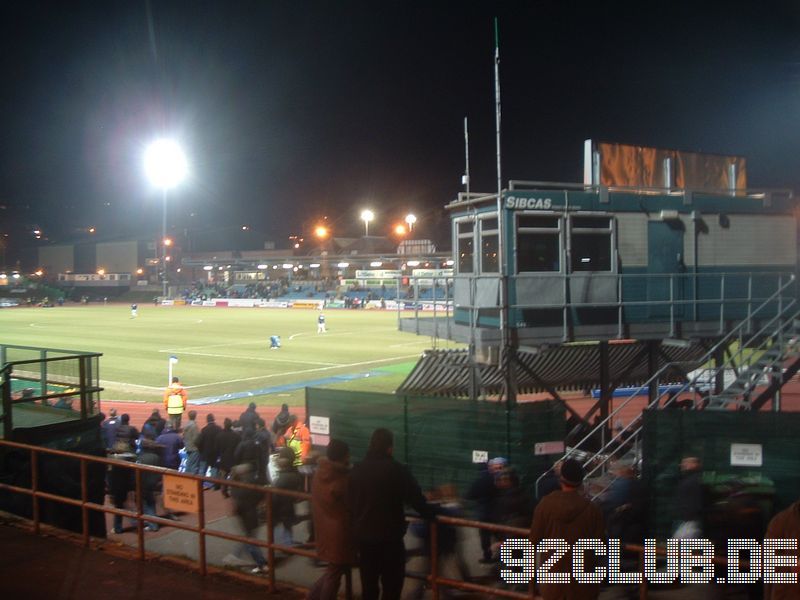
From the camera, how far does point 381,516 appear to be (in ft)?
18.3

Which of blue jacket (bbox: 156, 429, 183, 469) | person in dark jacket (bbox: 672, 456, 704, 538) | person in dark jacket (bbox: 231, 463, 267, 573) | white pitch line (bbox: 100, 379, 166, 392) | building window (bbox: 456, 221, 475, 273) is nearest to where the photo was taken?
person in dark jacket (bbox: 672, 456, 704, 538)

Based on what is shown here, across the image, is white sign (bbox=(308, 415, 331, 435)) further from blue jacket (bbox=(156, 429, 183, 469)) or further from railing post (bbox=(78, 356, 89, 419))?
railing post (bbox=(78, 356, 89, 419))

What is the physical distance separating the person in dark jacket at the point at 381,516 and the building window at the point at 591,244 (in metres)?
8.73

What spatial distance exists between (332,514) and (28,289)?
398 ft

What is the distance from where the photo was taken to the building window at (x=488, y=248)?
532 inches

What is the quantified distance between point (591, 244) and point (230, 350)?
96.7ft

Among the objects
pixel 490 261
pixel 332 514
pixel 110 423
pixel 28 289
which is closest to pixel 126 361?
pixel 110 423

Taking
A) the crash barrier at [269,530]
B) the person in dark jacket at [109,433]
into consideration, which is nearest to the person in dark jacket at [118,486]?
the crash barrier at [269,530]

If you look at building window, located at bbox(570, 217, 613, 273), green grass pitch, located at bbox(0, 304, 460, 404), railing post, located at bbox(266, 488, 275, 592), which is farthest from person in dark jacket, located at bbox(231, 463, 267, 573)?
green grass pitch, located at bbox(0, 304, 460, 404)

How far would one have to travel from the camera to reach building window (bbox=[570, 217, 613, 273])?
1350 cm

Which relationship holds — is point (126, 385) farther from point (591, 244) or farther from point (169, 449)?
point (591, 244)

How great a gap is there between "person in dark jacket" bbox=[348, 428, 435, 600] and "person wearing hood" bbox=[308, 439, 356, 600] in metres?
0.16

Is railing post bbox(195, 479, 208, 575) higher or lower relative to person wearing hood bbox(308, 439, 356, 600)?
lower

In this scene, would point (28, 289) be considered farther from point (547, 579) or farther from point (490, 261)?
point (547, 579)
